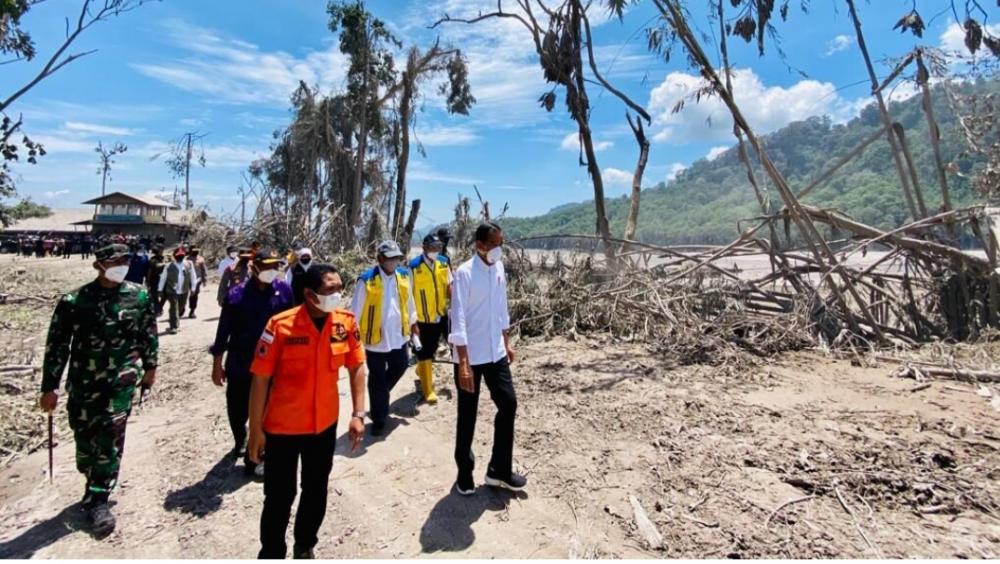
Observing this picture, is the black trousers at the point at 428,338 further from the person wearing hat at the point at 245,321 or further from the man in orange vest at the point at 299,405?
the man in orange vest at the point at 299,405

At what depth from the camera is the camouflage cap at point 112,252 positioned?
2977mm

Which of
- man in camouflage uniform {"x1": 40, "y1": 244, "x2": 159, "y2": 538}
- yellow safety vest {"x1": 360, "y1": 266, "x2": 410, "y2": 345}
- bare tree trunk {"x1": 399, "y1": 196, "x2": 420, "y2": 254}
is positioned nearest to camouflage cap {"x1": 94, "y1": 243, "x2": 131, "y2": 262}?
man in camouflage uniform {"x1": 40, "y1": 244, "x2": 159, "y2": 538}

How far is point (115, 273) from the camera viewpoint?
9.94ft

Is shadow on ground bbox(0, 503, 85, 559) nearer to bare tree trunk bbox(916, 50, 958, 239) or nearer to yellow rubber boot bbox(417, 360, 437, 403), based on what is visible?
yellow rubber boot bbox(417, 360, 437, 403)

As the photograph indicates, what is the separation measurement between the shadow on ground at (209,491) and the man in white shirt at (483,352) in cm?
154

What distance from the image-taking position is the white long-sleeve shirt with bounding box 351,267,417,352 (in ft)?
14.2

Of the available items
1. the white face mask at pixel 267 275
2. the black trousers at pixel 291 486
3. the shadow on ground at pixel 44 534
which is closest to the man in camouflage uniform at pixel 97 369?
the shadow on ground at pixel 44 534

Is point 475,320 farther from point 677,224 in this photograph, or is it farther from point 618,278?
point 677,224

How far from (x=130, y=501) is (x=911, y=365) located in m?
7.17

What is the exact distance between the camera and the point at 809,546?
271 centimetres

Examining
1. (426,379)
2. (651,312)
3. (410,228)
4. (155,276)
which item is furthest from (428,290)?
(410,228)

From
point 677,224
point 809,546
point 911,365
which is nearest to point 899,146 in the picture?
point 911,365

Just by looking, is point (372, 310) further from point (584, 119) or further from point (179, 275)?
point (584, 119)

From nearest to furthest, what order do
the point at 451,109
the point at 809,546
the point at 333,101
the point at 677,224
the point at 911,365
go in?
the point at 809,546 < the point at 911,365 < the point at 451,109 < the point at 333,101 < the point at 677,224
